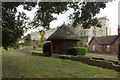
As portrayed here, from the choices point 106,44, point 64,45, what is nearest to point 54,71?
point 64,45

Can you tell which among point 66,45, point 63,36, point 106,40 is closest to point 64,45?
point 66,45

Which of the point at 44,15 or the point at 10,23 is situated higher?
the point at 44,15

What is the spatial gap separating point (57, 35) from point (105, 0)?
1233 centimetres

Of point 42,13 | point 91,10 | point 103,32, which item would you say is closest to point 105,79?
point 91,10

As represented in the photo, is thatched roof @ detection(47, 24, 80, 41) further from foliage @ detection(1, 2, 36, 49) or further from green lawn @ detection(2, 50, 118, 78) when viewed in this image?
A: green lawn @ detection(2, 50, 118, 78)

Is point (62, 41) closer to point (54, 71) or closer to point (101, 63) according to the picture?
point (101, 63)

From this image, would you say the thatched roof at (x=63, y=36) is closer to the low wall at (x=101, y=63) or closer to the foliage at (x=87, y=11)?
the low wall at (x=101, y=63)

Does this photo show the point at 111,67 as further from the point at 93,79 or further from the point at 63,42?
the point at 63,42

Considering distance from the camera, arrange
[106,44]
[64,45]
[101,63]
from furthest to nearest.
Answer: [106,44] < [64,45] < [101,63]

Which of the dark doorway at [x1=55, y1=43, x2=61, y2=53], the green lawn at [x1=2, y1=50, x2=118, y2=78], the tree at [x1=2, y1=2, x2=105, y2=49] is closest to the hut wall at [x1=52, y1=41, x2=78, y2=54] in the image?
the dark doorway at [x1=55, y1=43, x2=61, y2=53]

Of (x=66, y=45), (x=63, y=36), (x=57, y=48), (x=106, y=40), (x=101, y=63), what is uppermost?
(x=63, y=36)

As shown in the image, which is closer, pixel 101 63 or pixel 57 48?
pixel 101 63

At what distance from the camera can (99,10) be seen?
7418 millimetres

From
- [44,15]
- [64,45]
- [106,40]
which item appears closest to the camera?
[44,15]
